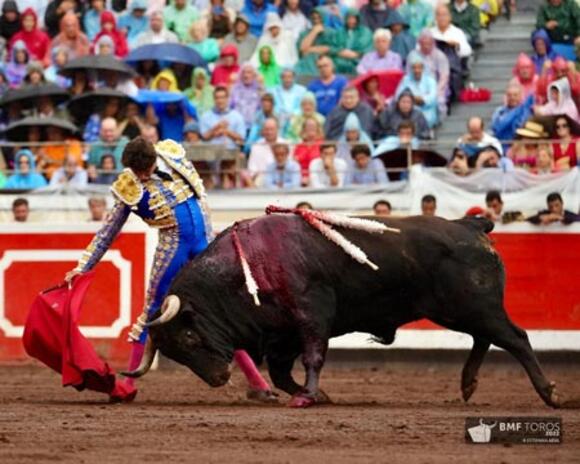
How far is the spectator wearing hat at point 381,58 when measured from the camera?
17750 millimetres

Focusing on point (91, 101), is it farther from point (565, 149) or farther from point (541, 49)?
point (565, 149)

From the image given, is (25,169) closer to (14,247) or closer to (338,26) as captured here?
(14,247)

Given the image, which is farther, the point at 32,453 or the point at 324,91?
the point at 324,91

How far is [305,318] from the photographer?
10.7 metres

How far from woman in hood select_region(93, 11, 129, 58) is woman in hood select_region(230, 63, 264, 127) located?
5.68ft

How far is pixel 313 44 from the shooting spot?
61.0ft

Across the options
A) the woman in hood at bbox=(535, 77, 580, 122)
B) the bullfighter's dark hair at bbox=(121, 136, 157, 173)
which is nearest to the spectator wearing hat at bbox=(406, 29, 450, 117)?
the woman in hood at bbox=(535, 77, 580, 122)

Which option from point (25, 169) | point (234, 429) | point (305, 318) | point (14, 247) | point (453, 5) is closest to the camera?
point (234, 429)

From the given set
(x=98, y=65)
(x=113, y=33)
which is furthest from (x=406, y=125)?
(x=113, y=33)

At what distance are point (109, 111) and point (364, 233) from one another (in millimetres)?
7602

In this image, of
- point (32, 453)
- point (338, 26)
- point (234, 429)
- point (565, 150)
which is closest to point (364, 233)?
point (234, 429)

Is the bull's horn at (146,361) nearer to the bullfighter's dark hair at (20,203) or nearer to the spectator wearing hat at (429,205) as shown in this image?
the spectator wearing hat at (429,205)

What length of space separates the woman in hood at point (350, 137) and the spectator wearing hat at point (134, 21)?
3.52m

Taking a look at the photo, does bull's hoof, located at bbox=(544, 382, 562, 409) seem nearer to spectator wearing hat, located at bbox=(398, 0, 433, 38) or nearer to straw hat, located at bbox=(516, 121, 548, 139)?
straw hat, located at bbox=(516, 121, 548, 139)
